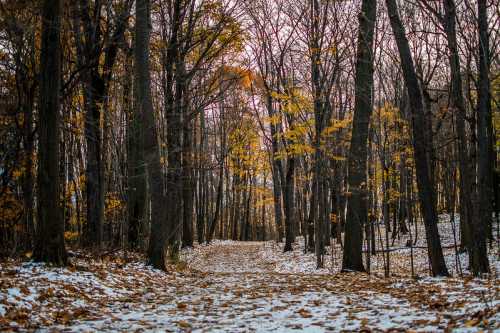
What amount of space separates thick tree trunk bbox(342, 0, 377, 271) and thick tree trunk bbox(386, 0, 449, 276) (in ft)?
6.58

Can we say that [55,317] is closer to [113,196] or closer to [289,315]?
[289,315]

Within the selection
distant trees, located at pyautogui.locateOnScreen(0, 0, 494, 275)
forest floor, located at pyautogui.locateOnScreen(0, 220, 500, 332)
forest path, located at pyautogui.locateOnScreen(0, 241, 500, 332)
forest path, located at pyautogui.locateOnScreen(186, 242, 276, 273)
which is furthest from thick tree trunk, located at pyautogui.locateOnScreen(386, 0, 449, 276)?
forest path, located at pyautogui.locateOnScreen(186, 242, 276, 273)

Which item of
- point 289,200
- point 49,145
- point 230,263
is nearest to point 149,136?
point 49,145

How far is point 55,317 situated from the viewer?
17.0 ft

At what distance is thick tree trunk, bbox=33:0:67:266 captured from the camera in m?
7.77

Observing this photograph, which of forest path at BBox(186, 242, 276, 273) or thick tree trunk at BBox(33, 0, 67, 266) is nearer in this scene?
thick tree trunk at BBox(33, 0, 67, 266)

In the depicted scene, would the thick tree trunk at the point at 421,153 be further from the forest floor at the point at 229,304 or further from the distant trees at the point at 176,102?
the forest floor at the point at 229,304

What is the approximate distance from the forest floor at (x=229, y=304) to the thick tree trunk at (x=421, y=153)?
792 millimetres

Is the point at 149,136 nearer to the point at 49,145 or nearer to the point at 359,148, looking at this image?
the point at 49,145

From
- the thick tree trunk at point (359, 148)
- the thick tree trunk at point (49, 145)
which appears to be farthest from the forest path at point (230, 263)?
the thick tree trunk at point (49, 145)

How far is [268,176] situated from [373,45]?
31.3 m

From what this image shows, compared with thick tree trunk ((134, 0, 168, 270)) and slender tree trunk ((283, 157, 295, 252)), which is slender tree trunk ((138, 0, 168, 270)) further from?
slender tree trunk ((283, 157, 295, 252))

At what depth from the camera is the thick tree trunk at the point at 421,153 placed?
8.65 meters

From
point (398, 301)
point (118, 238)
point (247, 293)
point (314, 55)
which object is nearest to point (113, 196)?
point (118, 238)
